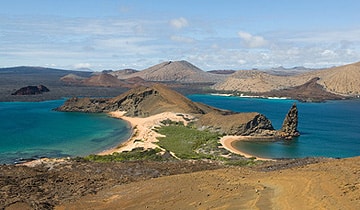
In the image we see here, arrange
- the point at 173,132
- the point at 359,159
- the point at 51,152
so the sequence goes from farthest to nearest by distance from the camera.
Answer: the point at 173,132 → the point at 51,152 → the point at 359,159

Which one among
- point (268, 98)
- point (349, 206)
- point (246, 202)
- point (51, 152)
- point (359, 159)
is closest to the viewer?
point (349, 206)

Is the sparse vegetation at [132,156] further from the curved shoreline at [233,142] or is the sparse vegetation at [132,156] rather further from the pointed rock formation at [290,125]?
the pointed rock formation at [290,125]

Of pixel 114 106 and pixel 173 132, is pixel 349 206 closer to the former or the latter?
pixel 173 132

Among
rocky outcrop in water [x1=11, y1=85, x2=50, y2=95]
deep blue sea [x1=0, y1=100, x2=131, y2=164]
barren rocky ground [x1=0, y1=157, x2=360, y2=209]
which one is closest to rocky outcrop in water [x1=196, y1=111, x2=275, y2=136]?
deep blue sea [x1=0, y1=100, x2=131, y2=164]

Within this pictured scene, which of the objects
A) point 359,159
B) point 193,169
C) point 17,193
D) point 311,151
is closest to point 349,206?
point 359,159

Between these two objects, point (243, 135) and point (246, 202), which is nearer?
point (246, 202)
